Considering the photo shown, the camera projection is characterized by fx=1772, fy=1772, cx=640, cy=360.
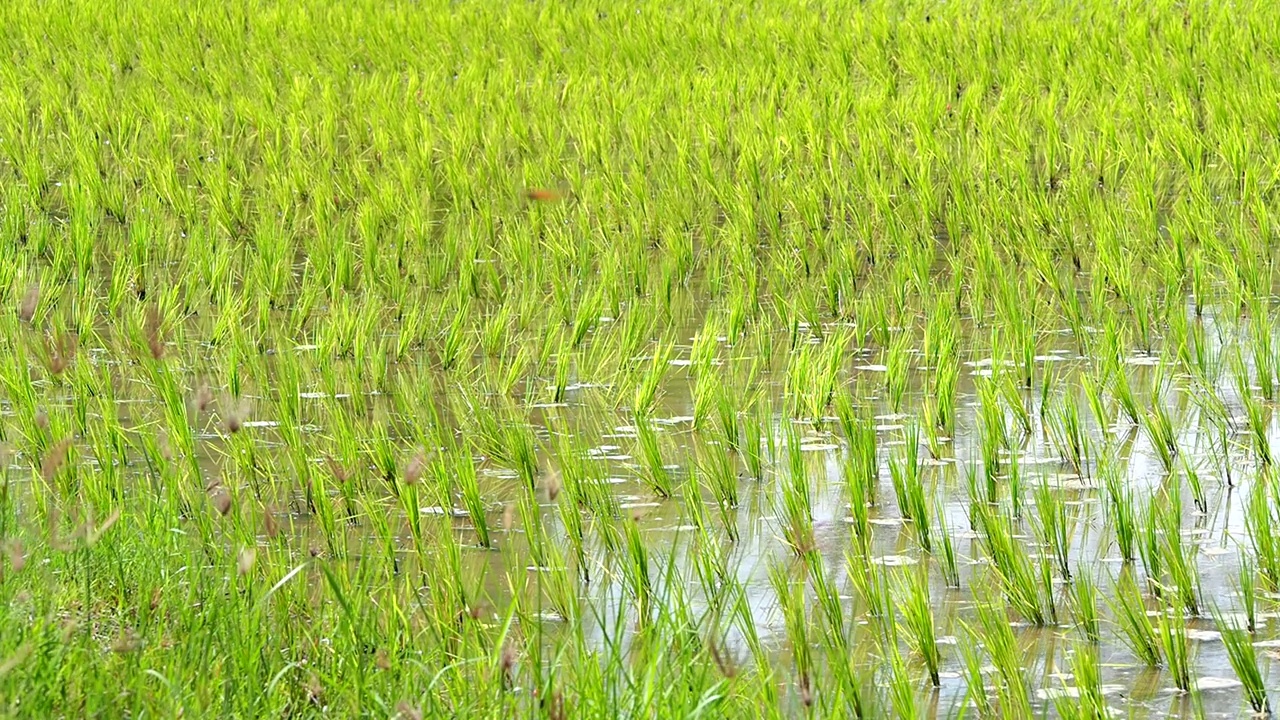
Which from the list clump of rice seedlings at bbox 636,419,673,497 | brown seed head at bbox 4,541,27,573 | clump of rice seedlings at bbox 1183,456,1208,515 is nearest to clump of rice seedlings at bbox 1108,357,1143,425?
clump of rice seedlings at bbox 1183,456,1208,515

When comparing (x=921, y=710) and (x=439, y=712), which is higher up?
(x=439, y=712)

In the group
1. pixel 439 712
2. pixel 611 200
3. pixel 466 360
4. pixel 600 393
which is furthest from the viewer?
pixel 611 200

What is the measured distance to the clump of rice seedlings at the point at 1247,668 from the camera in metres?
2.24

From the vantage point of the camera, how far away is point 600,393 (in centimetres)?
378

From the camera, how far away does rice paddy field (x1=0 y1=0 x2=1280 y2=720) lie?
223 cm

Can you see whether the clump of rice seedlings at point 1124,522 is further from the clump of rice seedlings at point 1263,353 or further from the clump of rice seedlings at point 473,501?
the clump of rice seedlings at point 473,501

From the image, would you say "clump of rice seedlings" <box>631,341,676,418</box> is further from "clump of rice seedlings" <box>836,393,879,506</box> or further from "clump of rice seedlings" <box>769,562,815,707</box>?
"clump of rice seedlings" <box>769,562,815,707</box>

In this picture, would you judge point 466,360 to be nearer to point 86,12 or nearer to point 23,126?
point 23,126

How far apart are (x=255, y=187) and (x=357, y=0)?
189 inches

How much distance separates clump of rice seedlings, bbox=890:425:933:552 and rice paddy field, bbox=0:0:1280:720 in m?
0.02

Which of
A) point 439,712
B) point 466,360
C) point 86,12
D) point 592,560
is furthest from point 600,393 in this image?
point 86,12

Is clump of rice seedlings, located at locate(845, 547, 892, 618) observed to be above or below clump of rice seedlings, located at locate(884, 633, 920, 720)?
below

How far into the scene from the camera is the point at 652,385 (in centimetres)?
360

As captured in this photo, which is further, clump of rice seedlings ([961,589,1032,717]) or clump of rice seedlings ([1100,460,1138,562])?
clump of rice seedlings ([1100,460,1138,562])
